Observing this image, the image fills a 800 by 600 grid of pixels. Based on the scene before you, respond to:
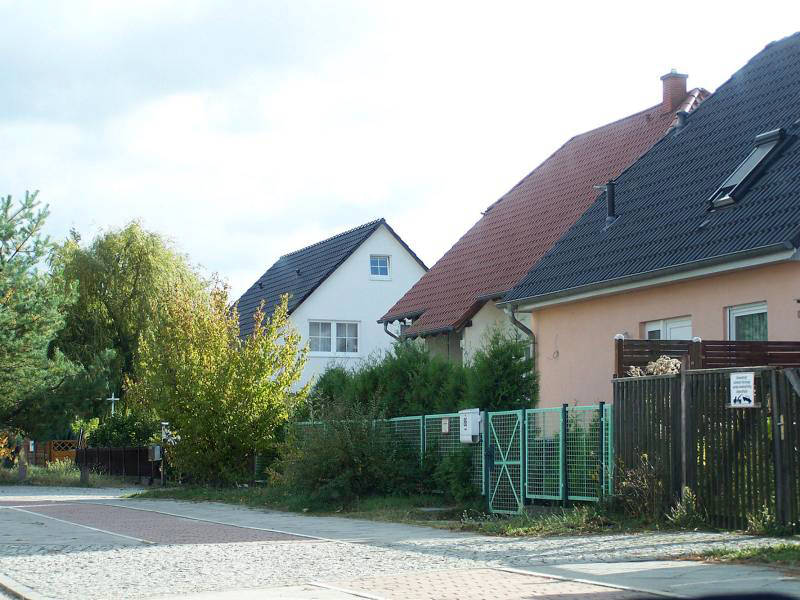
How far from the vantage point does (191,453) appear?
1078 inches

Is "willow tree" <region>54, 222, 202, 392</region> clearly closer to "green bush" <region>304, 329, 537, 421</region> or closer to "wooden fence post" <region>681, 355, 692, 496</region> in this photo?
"green bush" <region>304, 329, 537, 421</region>

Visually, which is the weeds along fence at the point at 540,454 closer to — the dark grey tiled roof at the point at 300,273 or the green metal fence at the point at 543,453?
the green metal fence at the point at 543,453

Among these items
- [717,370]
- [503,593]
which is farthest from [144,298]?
[503,593]

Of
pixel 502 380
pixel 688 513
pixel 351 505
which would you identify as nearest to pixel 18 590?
pixel 688 513

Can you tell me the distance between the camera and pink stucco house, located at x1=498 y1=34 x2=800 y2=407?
17.7m

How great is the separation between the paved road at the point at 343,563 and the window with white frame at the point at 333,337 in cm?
2737

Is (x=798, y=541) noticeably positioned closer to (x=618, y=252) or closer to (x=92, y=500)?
(x=618, y=252)

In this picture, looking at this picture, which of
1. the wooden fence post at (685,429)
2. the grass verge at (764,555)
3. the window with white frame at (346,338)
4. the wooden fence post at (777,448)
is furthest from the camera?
the window with white frame at (346,338)

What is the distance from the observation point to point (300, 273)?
158ft

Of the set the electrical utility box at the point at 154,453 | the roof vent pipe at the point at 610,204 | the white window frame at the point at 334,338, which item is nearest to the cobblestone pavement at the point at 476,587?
the roof vent pipe at the point at 610,204

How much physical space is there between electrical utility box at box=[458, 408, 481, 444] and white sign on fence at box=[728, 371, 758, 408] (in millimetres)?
5603

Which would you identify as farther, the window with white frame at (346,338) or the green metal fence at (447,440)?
the window with white frame at (346,338)

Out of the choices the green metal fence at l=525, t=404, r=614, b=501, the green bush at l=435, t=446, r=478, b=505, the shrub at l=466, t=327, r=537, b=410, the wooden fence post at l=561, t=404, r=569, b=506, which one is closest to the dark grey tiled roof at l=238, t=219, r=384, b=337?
the shrub at l=466, t=327, r=537, b=410

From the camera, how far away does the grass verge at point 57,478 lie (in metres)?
36.0
